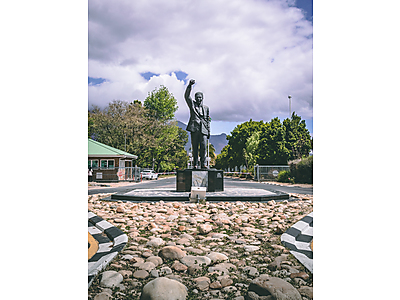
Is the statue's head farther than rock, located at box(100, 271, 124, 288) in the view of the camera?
Yes

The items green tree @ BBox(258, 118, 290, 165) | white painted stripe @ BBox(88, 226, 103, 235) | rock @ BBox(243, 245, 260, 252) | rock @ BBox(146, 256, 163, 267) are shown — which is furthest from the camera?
green tree @ BBox(258, 118, 290, 165)

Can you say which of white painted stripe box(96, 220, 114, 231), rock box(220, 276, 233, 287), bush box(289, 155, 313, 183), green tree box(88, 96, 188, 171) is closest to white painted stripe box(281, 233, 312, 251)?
rock box(220, 276, 233, 287)

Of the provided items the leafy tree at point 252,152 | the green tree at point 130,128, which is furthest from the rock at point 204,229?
the leafy tree at point 252,152

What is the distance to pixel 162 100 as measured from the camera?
21281mm

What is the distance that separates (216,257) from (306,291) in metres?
0.75

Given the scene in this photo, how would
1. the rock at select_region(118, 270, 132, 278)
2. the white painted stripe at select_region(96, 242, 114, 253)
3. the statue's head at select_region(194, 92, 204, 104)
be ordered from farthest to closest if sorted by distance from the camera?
1. the statue's head at select_region(194, 92, 204, 104)
2. the white painted stripe at select_region(96, 242, 114, 253)
3. the rock at select_region(118, 270, 132, 278)

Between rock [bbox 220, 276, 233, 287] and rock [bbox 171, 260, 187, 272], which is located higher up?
rock [bbox 220, 276, 233, 287]

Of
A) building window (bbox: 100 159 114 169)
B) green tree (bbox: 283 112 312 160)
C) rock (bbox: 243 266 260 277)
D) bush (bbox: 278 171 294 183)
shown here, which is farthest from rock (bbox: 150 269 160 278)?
building window (bbox: 100 159 114 169)

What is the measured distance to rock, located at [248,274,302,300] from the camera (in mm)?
1505

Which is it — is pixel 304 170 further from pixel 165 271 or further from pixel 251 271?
pixel 165 271

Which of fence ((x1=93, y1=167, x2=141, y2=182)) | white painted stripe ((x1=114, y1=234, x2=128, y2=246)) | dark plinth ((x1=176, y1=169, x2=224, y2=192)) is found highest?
dark plinth ((x1=176, y1=169, x2=224, y2=192))

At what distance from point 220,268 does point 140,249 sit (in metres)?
0.83

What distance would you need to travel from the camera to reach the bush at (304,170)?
1388cm

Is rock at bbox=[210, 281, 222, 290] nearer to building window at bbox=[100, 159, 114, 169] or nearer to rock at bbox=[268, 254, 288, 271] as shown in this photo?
rock at bbox=[268, 254, 288, 271]
